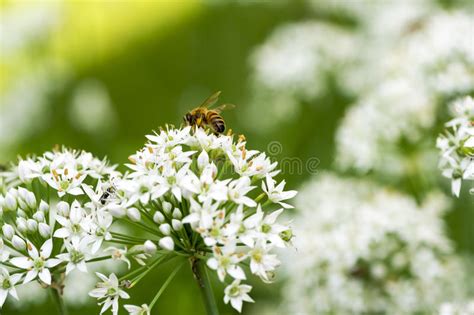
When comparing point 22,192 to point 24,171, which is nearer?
point 22,192

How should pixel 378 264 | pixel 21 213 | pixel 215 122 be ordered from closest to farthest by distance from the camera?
pixel 21 213, pixel 215 122, pixel 378 264

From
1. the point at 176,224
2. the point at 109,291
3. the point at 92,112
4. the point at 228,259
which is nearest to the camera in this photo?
the point at 228,259

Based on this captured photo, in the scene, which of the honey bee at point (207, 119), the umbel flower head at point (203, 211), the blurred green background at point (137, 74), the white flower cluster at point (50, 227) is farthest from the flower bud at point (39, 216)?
the blurred green background at point (137, 74)

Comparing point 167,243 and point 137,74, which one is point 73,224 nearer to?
point 167,243

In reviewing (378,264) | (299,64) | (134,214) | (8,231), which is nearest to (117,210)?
(134,214)

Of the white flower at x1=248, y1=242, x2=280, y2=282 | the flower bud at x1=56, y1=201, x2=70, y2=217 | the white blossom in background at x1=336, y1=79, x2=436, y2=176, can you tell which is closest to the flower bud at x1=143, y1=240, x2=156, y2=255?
the white flower at x1=248, y1=242, x2=280, y2=282

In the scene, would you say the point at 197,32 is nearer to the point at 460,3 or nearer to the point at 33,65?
the point at 33,65

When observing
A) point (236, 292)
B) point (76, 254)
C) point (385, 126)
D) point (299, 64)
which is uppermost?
point (299, 64)

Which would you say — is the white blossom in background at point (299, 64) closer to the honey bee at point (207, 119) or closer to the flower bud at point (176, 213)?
the honey bee at point (207, 119)
